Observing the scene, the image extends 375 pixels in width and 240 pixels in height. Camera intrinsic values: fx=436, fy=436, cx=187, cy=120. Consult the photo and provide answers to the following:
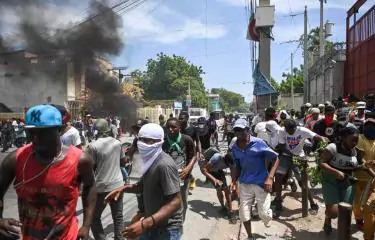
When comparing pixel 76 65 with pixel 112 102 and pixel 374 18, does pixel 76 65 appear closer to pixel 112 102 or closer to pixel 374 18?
pixel 112 102

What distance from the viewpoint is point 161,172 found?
293cm

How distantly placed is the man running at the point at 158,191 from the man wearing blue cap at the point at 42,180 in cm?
52

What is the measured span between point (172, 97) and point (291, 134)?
64118 millimetres

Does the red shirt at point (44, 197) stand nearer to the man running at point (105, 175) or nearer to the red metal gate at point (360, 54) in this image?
the man running at point (105, 175)

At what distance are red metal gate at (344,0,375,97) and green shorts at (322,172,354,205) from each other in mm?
11863

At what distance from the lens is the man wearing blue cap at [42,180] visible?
2490 millimetres

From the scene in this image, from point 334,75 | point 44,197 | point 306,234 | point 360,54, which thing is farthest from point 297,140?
point 334,75

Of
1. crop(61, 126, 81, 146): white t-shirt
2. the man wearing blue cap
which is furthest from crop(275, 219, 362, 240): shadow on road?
the man wearing blue cap

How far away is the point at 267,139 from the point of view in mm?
7465

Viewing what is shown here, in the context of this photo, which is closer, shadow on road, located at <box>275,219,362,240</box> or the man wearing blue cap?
the man wearing blue cap

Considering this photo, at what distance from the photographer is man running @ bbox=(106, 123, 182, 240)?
9.42 ft

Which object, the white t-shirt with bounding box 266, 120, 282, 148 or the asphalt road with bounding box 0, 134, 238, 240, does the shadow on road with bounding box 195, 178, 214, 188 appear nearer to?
the asphalt road with bounding box 0, 134, 238, 240

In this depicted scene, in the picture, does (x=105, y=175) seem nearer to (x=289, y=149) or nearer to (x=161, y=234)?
(x=161, y=234)

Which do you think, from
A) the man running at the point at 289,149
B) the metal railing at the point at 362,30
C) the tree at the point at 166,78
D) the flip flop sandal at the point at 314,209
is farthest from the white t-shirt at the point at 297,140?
the tree at the point at 166,78
